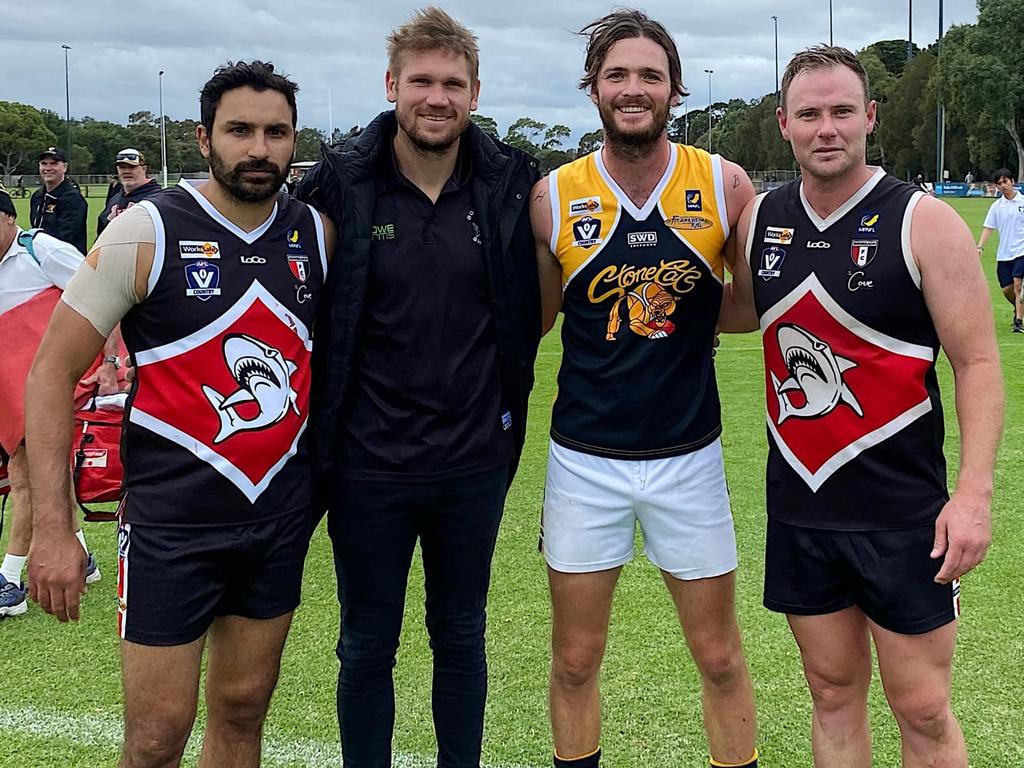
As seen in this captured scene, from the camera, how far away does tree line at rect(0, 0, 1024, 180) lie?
5825 centimetres

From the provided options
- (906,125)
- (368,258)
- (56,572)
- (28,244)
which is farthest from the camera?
(906,125)

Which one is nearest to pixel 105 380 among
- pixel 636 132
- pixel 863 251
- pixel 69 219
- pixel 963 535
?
pixel 636 132

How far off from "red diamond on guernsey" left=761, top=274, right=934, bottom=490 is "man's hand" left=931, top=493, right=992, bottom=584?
0.86ft

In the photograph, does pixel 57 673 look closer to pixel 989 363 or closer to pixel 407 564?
pixel 407 564

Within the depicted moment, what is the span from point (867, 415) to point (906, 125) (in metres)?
76.1

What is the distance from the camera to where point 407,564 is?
123 inches

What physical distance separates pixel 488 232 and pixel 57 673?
8.91 ft

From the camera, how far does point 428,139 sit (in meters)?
2.92

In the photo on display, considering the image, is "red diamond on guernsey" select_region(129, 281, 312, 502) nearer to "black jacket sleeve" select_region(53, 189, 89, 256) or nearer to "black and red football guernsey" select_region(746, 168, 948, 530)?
"black and red football guernsey" select_region(746, 168, 948, 530)

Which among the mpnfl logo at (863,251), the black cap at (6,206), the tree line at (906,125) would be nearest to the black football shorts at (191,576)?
the mpnfl logo at (863,251)

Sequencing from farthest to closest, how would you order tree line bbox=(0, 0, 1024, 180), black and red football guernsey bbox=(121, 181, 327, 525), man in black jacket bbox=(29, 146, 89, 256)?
tree line bbox=(0, 0, 1024, 180) → man in black jacket bbox=(29, 146, 89, 256) → black and red football guernsey bbox=(121, 181, 327, 525)

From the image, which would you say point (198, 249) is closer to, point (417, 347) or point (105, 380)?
point (417, 347)

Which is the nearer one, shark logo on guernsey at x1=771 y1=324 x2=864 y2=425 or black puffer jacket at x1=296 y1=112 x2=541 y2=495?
shark logo on guernsey at x1=771 y1=324 x2=864 y2=425

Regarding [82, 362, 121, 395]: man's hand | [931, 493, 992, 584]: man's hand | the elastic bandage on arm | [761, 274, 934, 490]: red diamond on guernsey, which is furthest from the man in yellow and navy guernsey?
[82, 362, 121, 395]: man's hand
